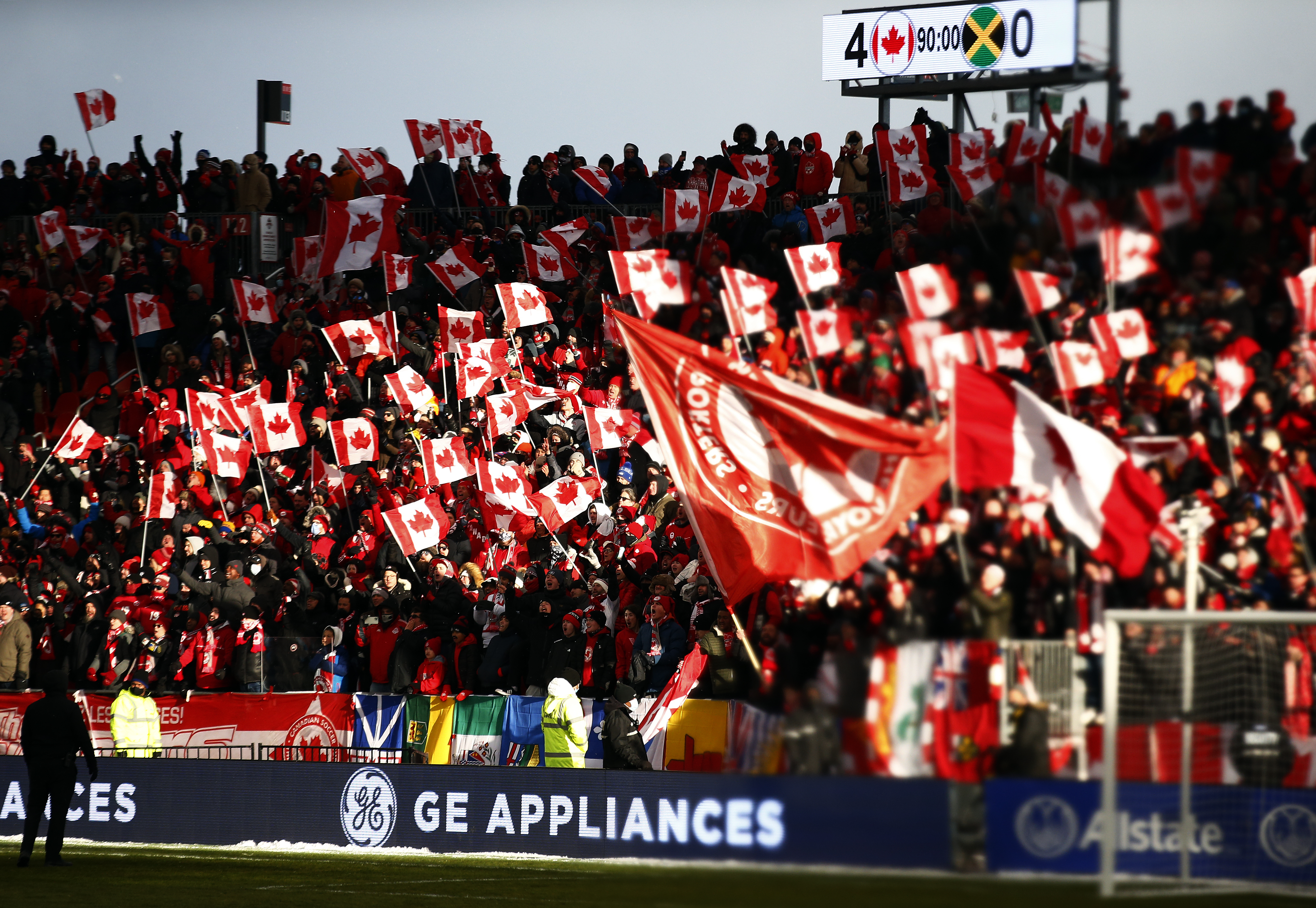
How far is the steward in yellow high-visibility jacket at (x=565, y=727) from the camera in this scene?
61.2 ft

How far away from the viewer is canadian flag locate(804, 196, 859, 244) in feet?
76.2

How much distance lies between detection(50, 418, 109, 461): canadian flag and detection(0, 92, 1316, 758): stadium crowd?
0.24 m

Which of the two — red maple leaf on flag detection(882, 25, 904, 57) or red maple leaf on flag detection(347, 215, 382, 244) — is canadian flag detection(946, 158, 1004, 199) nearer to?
red maple leaf on flag detection(347, 215, 382, 244)

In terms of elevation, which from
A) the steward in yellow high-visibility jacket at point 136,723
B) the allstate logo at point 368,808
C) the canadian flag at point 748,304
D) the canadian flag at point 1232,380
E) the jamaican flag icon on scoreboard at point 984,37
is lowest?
the allstate logo at point 368,808

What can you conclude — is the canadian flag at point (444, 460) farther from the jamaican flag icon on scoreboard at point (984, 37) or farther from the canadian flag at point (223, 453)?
the jamaican flag icon on scoreboard at point (984, 37)

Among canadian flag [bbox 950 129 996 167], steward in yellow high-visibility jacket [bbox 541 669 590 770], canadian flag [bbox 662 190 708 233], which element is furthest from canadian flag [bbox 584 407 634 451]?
canadian flag [bbox 950 129 996 167]

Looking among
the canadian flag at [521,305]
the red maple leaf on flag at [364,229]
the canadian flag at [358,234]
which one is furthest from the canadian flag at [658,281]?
the red maple leaf on flag at [364,229]

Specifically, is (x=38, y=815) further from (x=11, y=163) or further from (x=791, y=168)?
(x=11, y=163)

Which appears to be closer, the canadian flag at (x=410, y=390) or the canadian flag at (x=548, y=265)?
the canadian flag at (x=410, y=390)

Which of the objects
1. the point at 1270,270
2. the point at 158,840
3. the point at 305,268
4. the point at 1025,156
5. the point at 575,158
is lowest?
the point at 158,840

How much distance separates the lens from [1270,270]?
6633 mm

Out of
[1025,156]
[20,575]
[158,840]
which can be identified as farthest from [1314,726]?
[20,575]

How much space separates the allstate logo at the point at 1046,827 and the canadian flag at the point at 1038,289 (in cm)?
187

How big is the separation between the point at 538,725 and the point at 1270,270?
44.0ft
